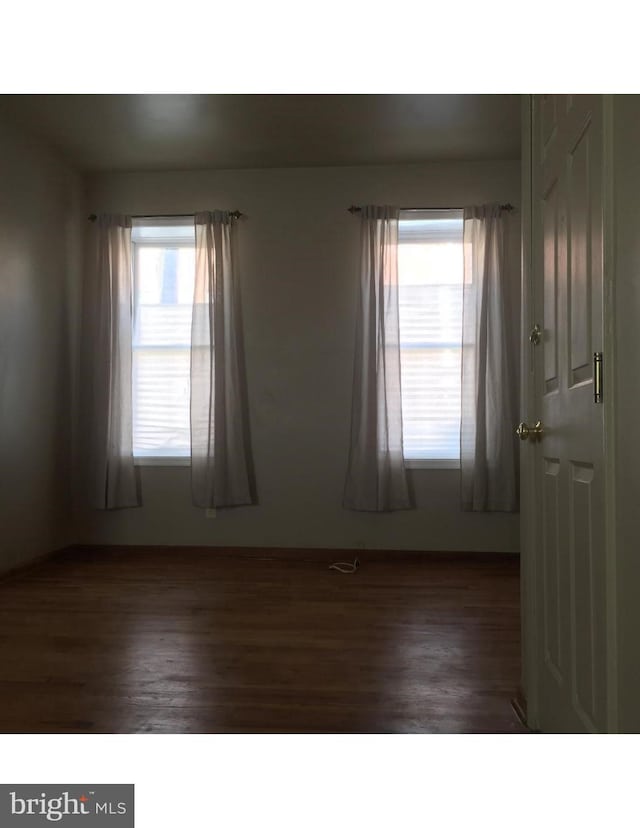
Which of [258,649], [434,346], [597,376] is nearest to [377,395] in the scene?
[434,346]

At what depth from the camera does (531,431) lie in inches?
88.7

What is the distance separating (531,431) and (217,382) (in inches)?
151

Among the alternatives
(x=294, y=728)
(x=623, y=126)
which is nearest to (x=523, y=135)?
(x=623, y=126)

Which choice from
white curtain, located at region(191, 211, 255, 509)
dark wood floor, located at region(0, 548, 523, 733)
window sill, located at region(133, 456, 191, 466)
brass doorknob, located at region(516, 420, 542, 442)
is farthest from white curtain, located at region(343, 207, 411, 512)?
brass doorknob, located at region(516, 420, 542, 442)

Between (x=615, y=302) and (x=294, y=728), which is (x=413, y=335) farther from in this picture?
(x=615, y=302)

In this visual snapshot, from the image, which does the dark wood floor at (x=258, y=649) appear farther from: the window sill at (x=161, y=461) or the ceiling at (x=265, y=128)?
the ceiling at (x=265, y=128)

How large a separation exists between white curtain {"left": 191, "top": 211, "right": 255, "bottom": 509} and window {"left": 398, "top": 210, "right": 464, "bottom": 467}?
1.30 meters

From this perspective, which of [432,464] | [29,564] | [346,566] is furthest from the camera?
[432,464]

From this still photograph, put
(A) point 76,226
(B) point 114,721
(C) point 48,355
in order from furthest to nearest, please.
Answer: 1. (A) point 76,226
2. (C) point 48,355
3. (B) point 114,721

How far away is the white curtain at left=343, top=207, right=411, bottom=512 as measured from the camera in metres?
5.65

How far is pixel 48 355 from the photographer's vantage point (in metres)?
5.54

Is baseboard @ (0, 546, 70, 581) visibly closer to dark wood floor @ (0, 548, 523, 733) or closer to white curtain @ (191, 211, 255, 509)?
dark wood floor @ (0, 548, 523, 733)

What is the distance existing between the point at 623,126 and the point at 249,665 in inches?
95.1

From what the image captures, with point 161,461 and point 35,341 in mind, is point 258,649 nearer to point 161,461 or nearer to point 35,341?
point 161,461
